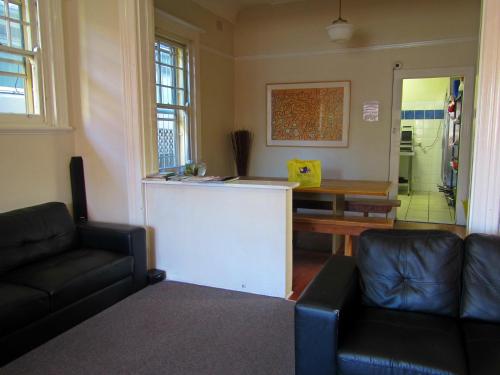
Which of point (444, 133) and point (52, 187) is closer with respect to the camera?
point (52, 187)

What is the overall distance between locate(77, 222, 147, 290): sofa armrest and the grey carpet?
196mm

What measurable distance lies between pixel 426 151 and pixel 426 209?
7.06 ft

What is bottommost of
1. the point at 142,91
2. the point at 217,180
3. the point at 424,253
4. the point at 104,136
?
the point at 424,253

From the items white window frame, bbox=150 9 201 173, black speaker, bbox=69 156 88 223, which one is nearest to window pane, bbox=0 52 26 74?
black speaker, bbox=69 156 88 223

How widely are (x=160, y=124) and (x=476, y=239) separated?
3.39 meters

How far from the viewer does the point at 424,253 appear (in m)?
2.10

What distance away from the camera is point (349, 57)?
5477mm

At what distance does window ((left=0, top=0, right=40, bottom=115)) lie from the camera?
3.03 m

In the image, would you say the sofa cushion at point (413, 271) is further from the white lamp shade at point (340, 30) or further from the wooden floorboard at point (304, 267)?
the white lamp shade at point (340, 30)

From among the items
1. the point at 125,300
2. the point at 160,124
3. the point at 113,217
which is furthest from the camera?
the point at 160,124

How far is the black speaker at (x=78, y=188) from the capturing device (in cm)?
353

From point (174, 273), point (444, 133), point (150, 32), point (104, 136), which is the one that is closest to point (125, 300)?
point (174, 273)

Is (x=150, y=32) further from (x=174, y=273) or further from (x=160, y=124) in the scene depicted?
(x=174, y=273)

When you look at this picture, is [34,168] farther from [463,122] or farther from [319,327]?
[463,122]
